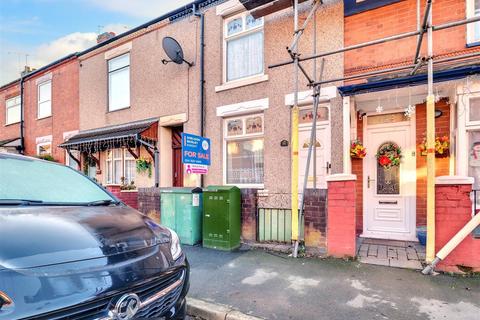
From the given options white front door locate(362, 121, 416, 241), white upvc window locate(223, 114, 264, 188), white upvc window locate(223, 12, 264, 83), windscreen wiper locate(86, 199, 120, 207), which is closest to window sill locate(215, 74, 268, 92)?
white upvc window locate(223, 12, 264, 83)

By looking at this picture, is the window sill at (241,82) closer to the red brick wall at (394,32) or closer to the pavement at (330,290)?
the red brick wall at (394,32)

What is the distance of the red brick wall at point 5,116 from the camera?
542 inches

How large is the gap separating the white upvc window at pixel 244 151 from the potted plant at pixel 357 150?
2.12 metres

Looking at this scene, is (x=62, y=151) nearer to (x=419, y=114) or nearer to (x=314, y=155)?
(x=314, y=155)

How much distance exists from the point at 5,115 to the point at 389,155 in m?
17.1

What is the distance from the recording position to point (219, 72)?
778 cm

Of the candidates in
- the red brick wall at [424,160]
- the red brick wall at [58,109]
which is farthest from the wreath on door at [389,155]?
the red brick wall at [58,109]

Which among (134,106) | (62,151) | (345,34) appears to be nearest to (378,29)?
(345,34)

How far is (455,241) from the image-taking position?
12.7 feet

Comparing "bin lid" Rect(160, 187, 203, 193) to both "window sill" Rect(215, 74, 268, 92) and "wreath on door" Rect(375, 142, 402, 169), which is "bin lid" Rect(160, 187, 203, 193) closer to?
"window sill" Rect(215, 74, 268, 92)

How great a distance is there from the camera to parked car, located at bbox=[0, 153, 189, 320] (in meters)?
1.53

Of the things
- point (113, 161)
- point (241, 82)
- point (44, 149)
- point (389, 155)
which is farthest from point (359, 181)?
point (44, 149)

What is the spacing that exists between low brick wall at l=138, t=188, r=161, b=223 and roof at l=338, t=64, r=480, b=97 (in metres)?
4.68

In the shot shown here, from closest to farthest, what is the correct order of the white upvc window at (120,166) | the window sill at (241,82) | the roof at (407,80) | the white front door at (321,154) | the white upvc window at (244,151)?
the roof at (407,80) < the white front door at (321,154) < the window sill at (241,82) < the white upvc window at (244,151) < the white upvc window at (120,166)
